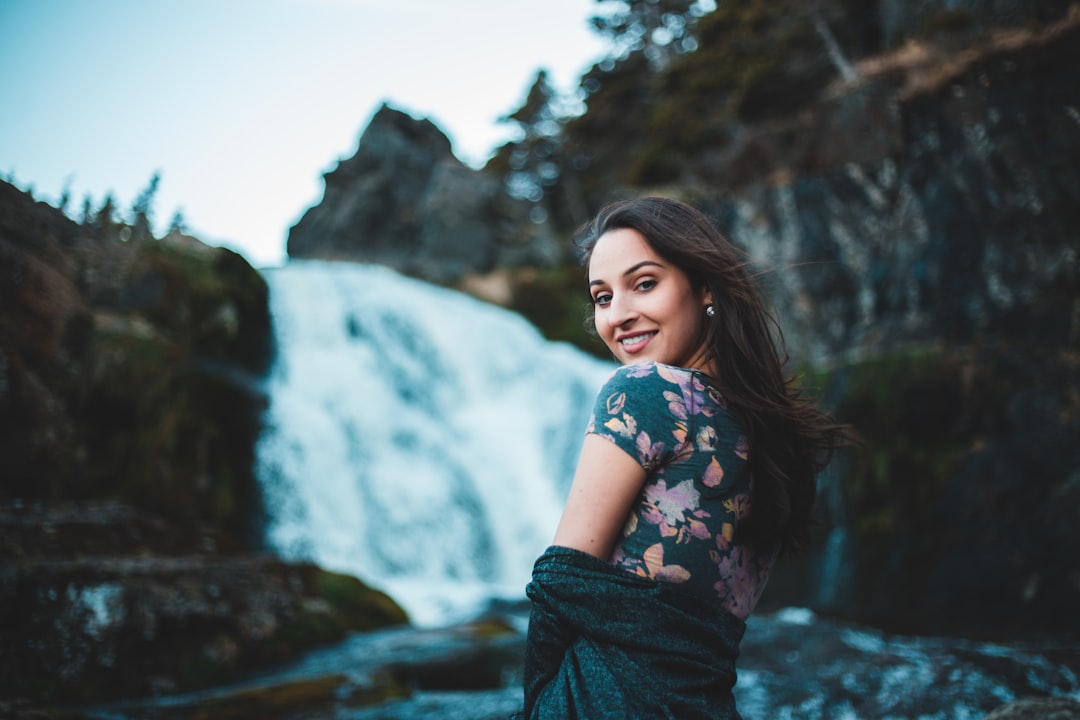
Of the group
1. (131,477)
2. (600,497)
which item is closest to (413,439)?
(131,477)

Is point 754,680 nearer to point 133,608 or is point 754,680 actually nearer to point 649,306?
point 649,306

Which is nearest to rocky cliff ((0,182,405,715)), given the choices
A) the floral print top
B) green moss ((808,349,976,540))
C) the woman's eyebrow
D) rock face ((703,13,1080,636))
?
the floral print top

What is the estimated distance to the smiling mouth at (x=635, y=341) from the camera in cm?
165

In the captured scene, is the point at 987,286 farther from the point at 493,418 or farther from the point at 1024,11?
the point at 493,418

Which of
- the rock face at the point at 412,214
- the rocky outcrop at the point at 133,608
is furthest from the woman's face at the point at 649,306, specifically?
the rock face at the point at 412,214

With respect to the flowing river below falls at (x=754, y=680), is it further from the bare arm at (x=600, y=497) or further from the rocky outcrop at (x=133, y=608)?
the bare arm at (x=600, y=497)

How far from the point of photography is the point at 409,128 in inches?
1170

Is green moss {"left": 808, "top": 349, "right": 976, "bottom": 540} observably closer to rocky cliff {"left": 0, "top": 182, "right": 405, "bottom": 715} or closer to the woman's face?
rocky cliff {"left": 0, "top": 182, "right": 405, "bottom": 715}

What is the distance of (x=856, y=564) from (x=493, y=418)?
25.4 feet

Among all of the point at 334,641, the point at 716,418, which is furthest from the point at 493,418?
the point at 716,418

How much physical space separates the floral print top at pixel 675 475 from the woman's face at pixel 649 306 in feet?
0.75

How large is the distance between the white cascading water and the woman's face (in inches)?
239

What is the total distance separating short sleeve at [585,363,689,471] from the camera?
133cm

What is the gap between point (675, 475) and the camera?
1355 millimetres
